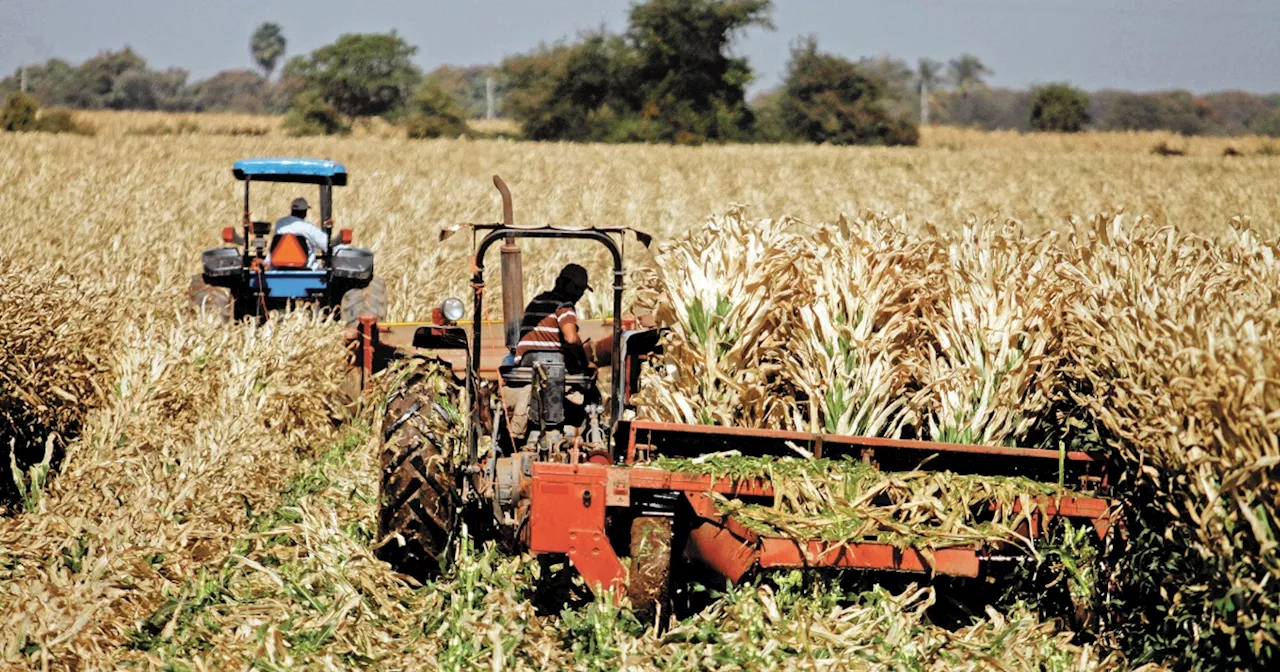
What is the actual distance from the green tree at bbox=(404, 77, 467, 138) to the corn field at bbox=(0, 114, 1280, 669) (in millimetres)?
40480

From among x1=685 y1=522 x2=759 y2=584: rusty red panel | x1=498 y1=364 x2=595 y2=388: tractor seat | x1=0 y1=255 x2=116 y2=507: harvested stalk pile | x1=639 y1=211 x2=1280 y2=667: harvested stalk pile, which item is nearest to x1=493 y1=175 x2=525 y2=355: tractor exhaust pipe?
x1=498 y1=364 x2=595 y2=388: tractor seat

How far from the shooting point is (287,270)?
1239 centimetres

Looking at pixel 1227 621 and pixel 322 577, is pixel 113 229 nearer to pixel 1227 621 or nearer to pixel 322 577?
pixel 322 577

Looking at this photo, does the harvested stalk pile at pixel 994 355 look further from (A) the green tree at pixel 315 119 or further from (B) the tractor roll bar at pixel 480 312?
(A) the green tree at pixel 315 119

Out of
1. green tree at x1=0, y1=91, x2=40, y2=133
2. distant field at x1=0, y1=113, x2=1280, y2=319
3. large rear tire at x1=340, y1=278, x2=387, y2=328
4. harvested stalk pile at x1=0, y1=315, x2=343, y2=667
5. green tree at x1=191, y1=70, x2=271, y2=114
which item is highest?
green tree at x1=191, y1=70, x2=271, y2=114

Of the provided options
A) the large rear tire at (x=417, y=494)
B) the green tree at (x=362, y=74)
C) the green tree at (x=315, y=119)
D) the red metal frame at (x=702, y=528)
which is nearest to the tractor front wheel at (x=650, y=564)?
the red metal frame at (x=702, y=528)

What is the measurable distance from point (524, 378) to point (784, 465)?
1.65 metres

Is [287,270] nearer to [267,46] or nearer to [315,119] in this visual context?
[315,119]

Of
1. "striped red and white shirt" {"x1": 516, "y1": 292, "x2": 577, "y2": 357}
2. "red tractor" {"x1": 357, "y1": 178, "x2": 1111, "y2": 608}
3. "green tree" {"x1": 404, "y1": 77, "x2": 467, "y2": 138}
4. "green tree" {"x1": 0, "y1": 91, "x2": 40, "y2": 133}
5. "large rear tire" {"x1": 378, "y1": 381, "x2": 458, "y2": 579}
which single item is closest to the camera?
"red tractor" {"x1": 357, "y1": 178, "x2": 1111, "y2": 608}

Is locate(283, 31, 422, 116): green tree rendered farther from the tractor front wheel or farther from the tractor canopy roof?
the tractor front wheel

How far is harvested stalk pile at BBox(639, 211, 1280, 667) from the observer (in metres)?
5.21

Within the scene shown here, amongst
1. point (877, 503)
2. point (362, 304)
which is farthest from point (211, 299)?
point (877, 503)

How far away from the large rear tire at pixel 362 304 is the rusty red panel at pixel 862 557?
22.3 ft

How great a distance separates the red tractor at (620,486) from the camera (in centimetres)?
586
